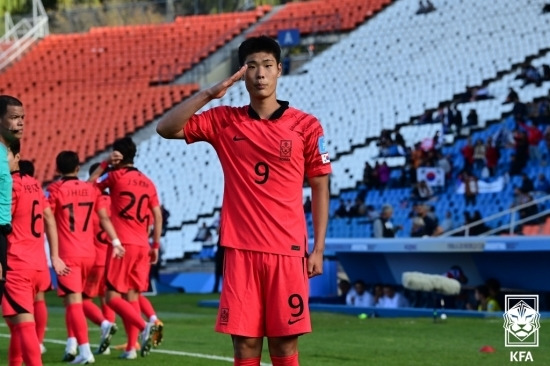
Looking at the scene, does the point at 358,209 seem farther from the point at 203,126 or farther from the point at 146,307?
the point at 203,126

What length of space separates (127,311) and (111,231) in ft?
2.77

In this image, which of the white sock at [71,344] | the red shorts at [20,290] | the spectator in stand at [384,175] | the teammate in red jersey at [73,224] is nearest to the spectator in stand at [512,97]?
the spectator in stand at [384,175]

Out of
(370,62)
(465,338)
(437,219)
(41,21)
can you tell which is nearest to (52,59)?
(41,21)

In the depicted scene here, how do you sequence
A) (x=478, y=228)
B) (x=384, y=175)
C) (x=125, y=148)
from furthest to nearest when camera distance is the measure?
(x=384, y=175) → (x=478, y=228) → (x=125, y=148)

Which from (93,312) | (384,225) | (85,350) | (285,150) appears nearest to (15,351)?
(85,350)

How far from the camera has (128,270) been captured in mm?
13195

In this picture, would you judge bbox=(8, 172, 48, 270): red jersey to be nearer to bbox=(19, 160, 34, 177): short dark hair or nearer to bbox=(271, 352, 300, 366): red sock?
bbox=(19, 160, 34, 177): short dark hair

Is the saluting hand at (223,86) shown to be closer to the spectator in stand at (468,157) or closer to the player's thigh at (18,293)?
the player's thigh at (18,293)

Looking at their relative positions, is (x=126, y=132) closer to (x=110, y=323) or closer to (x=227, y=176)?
(x=110, y=323)

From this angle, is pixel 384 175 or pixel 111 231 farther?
pixel 384 175

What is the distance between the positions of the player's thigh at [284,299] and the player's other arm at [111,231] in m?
5.92

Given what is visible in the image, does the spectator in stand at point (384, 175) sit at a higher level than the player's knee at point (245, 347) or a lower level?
higher

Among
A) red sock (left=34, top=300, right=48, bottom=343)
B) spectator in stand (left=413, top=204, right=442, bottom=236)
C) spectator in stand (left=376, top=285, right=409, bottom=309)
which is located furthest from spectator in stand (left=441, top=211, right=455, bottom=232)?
red sock (left=34, top=300, right=48, bottom=343)

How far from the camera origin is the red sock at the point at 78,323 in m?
12.0
